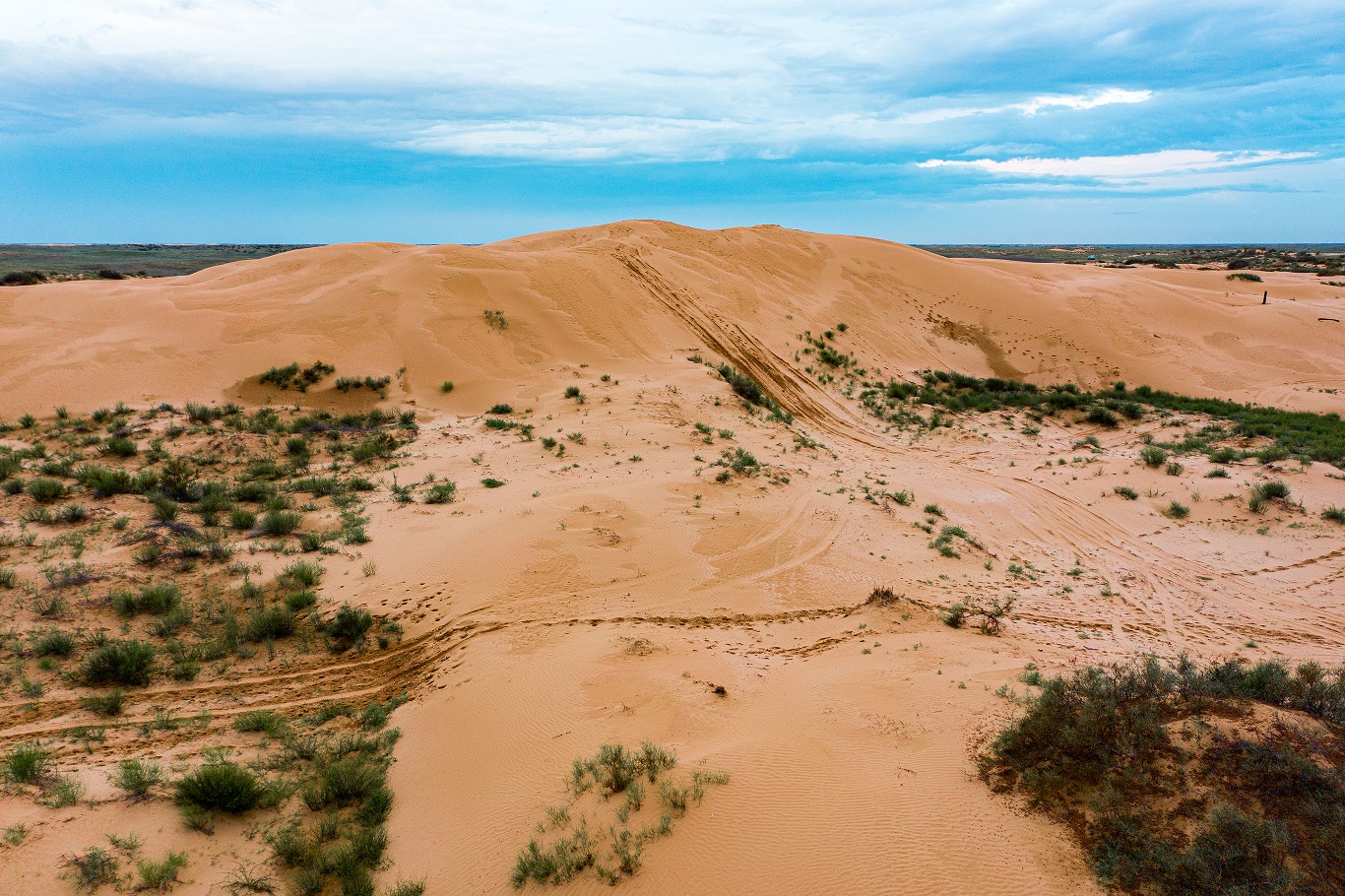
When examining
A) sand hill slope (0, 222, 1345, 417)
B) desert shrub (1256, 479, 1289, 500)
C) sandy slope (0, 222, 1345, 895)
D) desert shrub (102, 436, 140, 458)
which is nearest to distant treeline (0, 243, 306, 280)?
sand hill slope (0, 222, 1345, 417)

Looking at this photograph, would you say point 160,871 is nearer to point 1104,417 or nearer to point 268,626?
point 268,626

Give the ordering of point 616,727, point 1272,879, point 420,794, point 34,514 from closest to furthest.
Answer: point 1272,879
point 420,794
point 616,727
point 34,514

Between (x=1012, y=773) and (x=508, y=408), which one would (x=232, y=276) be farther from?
(x=1012, y=773)

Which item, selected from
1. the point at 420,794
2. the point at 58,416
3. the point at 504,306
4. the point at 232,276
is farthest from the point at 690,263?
the point at 420,794

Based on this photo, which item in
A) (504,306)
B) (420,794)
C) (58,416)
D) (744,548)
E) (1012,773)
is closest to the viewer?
(1012,773)

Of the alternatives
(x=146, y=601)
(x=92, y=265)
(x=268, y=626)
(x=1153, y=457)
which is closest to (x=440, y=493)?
(x=268, y=626)

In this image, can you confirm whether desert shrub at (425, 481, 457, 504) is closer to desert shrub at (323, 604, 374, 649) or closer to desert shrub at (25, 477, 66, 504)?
desert shrub at (323, 604, 374, 649)

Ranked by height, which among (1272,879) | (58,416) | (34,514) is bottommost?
(1272,879)
